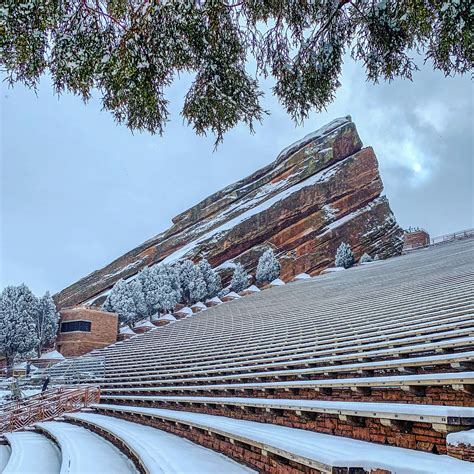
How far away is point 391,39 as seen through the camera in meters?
5.00

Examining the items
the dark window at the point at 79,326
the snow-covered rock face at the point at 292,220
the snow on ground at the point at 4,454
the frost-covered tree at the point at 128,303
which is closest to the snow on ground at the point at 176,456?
the snow on ground at the point at 4,454

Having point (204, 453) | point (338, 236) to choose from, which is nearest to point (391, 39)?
point (204, 453)

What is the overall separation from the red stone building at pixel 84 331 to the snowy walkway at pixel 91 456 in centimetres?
2203

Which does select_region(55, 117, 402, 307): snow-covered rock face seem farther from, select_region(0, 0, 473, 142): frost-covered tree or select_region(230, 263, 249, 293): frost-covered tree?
select_region(0, 0, 473, 142): frost-covered tree

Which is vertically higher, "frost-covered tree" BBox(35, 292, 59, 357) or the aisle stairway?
"frost-covered tree" BBox(35, 292, 59, 357)

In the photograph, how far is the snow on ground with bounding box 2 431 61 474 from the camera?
5.04 metres

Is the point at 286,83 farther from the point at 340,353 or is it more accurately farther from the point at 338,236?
the point at 338,236

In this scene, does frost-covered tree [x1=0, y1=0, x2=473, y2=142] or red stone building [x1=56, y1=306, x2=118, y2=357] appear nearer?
frost-covered tree [x1=0, y1=0, x2=473, y2=142]

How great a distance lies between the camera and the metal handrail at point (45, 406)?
1045 cm

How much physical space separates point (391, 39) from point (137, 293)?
32170mm

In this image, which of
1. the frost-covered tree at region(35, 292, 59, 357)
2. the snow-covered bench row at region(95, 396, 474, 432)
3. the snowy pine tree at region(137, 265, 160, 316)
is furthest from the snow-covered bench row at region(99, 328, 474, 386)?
the snowy pine tree at region(137, 265, 160, 316)

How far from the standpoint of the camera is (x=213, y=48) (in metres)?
4.73

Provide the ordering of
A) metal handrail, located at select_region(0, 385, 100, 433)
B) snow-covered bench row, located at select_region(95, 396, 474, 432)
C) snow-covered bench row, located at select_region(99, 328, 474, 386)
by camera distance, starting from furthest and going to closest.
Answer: metal handrail, located at select_region(0, 385, 100, 433) → snow-covered bench row, located at select_region(99, 328, 474, 386) → snow-covered bench row, located at select_region(95, 396, 474, 432)

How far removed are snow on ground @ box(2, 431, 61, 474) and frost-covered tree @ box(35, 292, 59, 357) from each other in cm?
2241
